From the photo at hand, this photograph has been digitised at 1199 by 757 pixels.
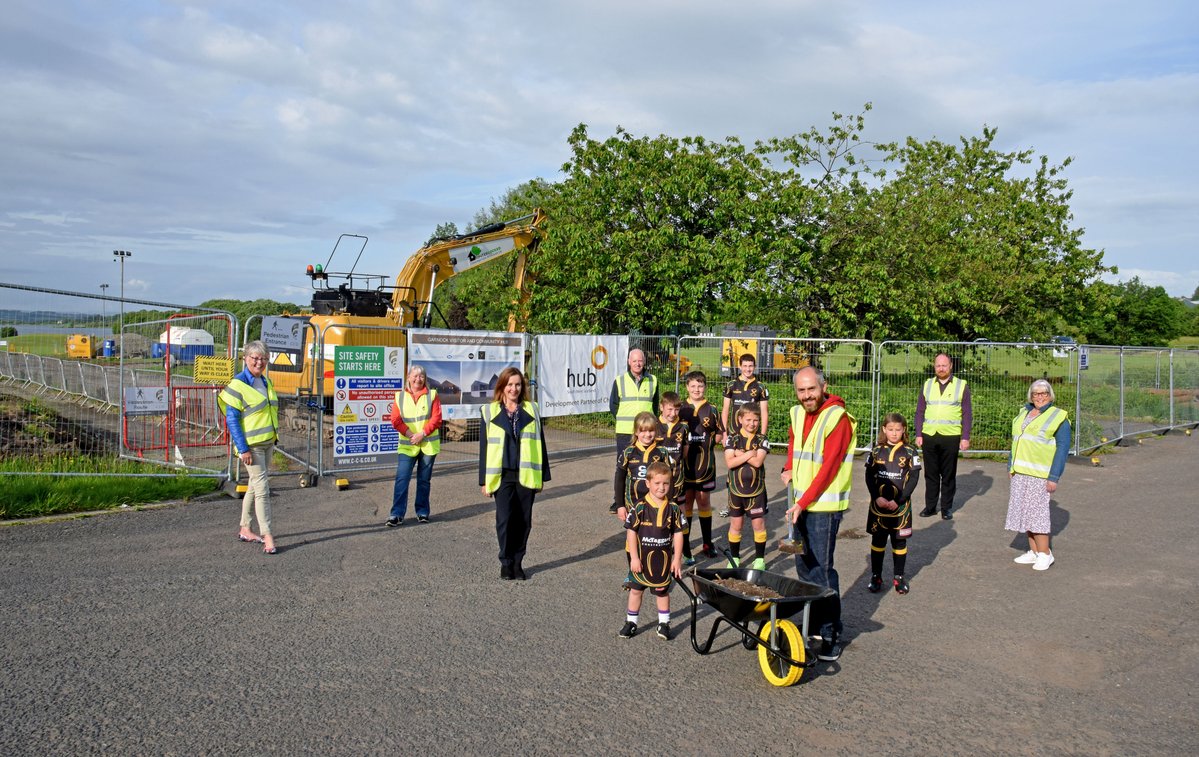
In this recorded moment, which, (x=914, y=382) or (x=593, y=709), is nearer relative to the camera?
(x=593, y=709)

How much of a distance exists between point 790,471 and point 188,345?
32.6ft

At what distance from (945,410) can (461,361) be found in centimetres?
705

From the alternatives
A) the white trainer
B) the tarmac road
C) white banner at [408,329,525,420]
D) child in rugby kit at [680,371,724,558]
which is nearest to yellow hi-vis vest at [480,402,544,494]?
the tarmac road

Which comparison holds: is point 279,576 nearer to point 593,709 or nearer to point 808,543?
point 593,709

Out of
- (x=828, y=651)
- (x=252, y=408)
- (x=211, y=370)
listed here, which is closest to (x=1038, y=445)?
(x=828, y=651)

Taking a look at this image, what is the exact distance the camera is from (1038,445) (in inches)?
310

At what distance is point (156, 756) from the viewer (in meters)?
3.96

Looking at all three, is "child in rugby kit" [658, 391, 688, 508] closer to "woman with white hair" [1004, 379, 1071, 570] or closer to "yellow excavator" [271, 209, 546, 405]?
"woman with white hair" [1004, 379, 1071, 570]

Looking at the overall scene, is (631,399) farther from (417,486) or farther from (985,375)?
(985,375)

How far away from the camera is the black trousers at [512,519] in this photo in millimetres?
7172

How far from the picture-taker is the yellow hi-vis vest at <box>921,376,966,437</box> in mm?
10555

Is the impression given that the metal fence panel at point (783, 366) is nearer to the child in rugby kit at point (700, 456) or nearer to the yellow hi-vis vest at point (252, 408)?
the child in rugby kit at point (700, 456)

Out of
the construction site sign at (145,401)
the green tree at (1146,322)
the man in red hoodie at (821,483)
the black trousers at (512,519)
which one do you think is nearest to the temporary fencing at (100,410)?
the construction site sign at (145,401)

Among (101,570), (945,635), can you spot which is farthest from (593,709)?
(101,570)
